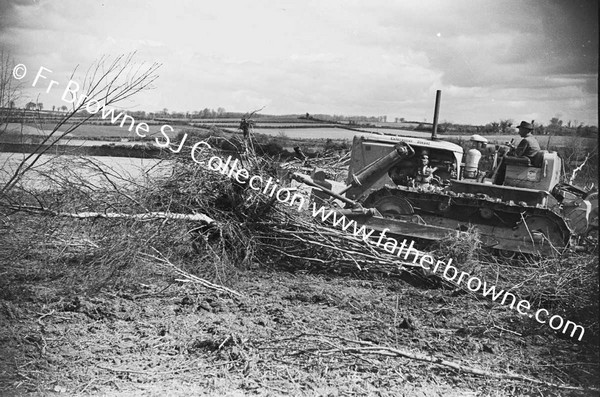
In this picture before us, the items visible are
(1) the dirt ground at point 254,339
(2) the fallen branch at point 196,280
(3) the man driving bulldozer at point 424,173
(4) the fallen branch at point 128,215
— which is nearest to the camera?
(1) the dirt ground at point 254,339

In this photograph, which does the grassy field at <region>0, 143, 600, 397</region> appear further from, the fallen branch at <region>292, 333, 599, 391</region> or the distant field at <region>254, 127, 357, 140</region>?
the distant field at <region>254, 127, 357, 140</region>

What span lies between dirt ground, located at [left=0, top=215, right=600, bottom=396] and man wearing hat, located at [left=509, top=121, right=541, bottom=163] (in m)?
2.91

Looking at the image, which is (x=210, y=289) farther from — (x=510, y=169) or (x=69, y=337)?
(x=510, y=169)

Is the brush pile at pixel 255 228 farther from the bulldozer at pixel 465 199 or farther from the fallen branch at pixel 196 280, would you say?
the bulldozer at pixel 465 199

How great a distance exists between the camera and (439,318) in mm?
5531

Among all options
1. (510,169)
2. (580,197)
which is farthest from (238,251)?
(580,197)

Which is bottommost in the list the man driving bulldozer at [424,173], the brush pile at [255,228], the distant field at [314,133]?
the brush pile at [255,228]

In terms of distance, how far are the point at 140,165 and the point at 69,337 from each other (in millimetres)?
2529

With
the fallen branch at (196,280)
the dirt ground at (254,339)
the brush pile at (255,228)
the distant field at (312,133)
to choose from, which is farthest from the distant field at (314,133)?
the dirt ground at (254,339)

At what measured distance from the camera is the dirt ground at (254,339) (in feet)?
13.6

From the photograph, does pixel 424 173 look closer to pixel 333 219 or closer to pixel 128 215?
pixel 333 219

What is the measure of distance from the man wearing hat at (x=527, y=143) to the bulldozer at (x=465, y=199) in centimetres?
10

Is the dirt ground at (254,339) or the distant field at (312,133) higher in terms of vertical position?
the distant field at (312,133)

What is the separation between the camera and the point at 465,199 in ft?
26.5
